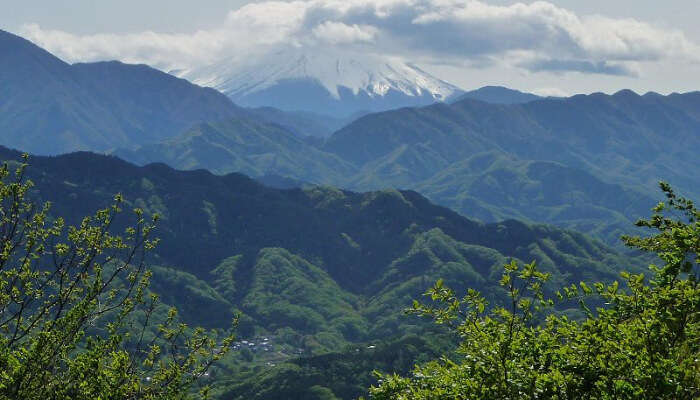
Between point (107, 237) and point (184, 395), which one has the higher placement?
point (107, 237)

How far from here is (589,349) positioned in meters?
22.6

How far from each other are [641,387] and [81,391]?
21.0 meters

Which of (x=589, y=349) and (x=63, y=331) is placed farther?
(x=63, y=331)

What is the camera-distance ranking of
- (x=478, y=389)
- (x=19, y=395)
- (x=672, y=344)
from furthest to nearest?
(x=19, y=395) → (x=478, y=389) → (x=672, y=344)

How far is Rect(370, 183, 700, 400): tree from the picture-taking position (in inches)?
831

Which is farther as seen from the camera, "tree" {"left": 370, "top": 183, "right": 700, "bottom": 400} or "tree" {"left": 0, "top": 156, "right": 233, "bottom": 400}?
"tree" {"left": 0, "top": 156, "right": 233, "bottom": 400}

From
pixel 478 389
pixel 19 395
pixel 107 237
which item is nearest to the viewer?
pixel 478 389

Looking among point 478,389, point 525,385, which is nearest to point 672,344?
point 525,385

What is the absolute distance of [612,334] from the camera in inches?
926

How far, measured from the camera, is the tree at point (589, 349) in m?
21.1

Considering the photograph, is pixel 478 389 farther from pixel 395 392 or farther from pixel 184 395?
pixel 184 395

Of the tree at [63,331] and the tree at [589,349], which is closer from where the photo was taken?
the tree at [589,349]

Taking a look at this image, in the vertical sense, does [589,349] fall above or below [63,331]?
above

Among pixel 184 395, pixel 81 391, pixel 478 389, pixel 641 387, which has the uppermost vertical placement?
pixel 641 387
